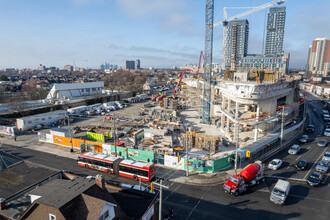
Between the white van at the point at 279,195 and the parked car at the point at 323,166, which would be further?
the parked car at the point at 323,166

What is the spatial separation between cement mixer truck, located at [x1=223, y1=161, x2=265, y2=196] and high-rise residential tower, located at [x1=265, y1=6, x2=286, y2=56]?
167 m

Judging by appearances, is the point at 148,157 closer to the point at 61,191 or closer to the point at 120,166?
the point at 120,166

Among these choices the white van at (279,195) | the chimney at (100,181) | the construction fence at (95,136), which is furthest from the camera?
the construction fence at (95,136)

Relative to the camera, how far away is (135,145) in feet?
108

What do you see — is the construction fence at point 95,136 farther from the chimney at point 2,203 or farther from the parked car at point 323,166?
the parked car at point 323,166

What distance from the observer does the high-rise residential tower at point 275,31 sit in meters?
161

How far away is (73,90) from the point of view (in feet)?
256

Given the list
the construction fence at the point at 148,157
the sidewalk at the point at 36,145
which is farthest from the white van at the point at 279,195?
the sidewalk at the point at 36,145

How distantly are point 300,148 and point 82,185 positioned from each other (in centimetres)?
3430

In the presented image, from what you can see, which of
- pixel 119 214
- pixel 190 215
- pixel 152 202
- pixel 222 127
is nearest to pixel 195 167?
pixel 190 215

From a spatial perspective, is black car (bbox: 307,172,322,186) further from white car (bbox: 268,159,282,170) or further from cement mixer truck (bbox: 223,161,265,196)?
cement mixer truck (bbox: 223,161,265,196)

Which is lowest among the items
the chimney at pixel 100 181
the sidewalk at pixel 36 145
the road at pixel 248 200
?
the sidewalk at pixel 36 145

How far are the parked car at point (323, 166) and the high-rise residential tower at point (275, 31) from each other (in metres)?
159

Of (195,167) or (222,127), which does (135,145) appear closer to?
(195,167)
